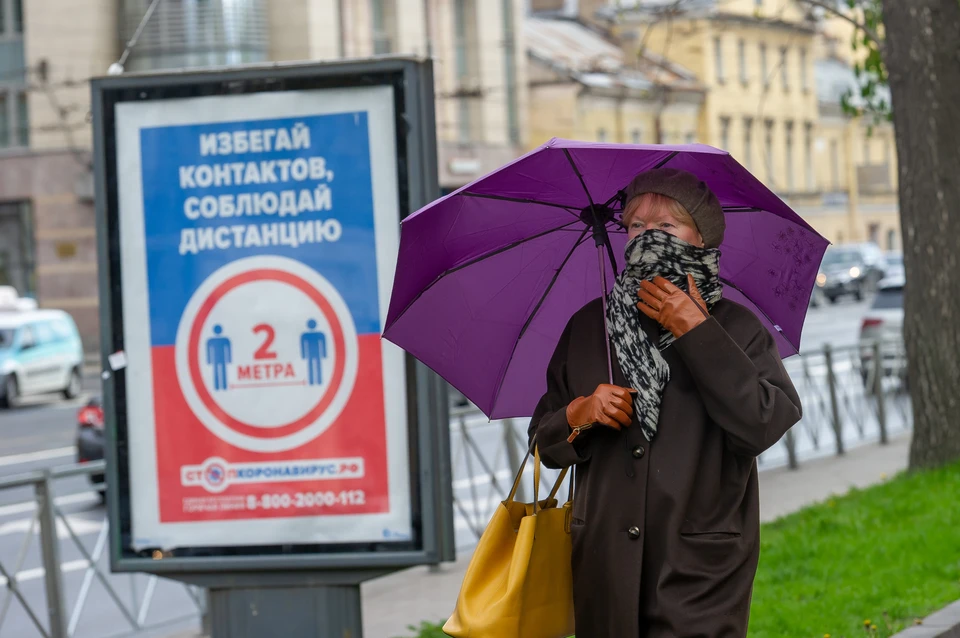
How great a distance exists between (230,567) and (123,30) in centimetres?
3872

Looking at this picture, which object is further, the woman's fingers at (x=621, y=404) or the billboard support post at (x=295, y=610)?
the billboard support post at (x=295, y=610)

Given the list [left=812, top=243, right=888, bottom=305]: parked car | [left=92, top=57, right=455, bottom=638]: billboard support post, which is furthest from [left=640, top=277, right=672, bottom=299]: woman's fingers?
[left=812, top=243, right=888, bottom=305]: parked car

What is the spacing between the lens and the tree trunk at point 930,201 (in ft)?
32.4

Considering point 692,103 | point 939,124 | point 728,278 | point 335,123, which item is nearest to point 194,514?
point 335,123

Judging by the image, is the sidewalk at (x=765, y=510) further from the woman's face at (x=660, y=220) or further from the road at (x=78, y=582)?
the woman's face at (x=660, y=220)

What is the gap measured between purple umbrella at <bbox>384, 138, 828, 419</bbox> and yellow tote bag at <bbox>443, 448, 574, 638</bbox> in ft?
1.99

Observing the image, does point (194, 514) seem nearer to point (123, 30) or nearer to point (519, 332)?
point (519, 332)

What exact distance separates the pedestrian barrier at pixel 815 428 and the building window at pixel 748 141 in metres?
47.3

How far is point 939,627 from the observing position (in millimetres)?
6039

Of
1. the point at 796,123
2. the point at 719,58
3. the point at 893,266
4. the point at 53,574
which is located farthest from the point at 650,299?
the point at 796,123

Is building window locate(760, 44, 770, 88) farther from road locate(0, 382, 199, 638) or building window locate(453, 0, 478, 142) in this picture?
road locate(0, 382, 199, 638)

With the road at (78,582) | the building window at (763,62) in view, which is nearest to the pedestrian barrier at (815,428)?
the road at (78,582)

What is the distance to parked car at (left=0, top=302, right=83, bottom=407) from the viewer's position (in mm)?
29094

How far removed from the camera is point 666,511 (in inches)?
129
